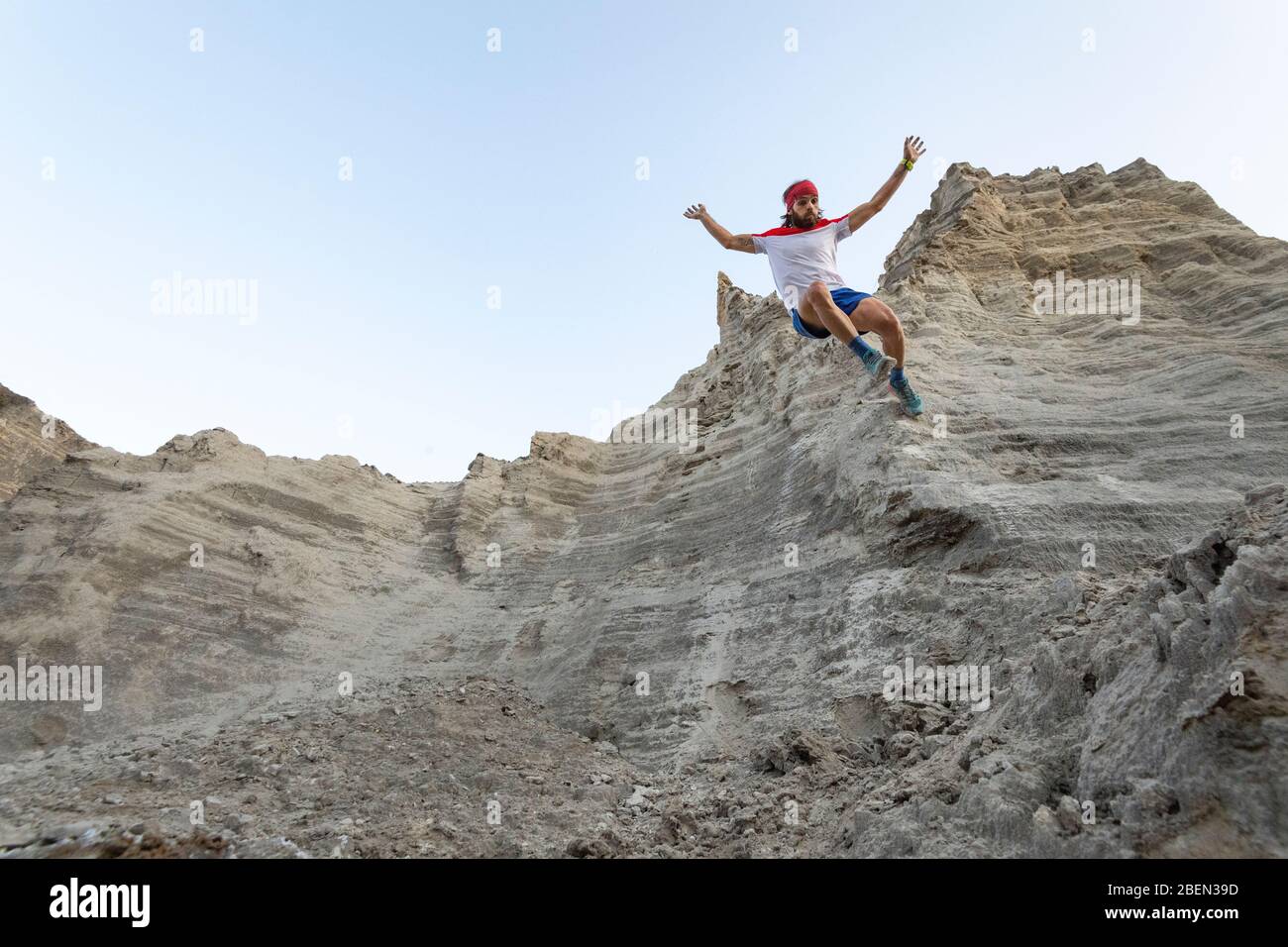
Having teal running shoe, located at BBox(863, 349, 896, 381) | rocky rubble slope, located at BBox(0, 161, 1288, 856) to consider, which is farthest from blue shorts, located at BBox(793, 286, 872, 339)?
rocky rubble slope, located at BBox(0, 161, 1288, 856)

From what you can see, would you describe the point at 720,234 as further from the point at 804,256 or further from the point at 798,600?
the point at 798,600

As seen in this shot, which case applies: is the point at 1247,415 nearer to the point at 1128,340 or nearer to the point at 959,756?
the point at 1128,340

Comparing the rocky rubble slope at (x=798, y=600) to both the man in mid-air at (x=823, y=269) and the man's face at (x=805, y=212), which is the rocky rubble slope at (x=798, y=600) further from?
the man's face at (x=805, y=212)

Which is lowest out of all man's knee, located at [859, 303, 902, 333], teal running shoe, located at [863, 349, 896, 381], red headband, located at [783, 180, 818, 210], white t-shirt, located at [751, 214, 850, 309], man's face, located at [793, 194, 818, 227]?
teal running shoe, located at [863, 349, 896, 381]

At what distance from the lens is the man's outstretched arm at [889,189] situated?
26.4 feet

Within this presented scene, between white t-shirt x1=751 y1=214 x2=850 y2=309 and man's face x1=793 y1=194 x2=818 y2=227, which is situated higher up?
man's face x1=793 y1=194 x2=818 y2=227

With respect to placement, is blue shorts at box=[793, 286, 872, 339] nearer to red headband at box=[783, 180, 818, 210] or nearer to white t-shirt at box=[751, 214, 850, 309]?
white t-shirt at box=[751, 214, 850, 309]

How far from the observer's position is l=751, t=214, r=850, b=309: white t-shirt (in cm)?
843

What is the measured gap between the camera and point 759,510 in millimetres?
10562

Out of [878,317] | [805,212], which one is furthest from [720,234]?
[878,317]

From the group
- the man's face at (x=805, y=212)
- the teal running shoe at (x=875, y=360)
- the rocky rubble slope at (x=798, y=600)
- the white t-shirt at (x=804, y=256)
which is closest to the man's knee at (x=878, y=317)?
the teal running shoe at (x=875, y=360)

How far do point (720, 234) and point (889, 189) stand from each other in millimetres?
1803

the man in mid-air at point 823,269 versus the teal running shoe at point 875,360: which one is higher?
the man in mid-air at point 823,269
